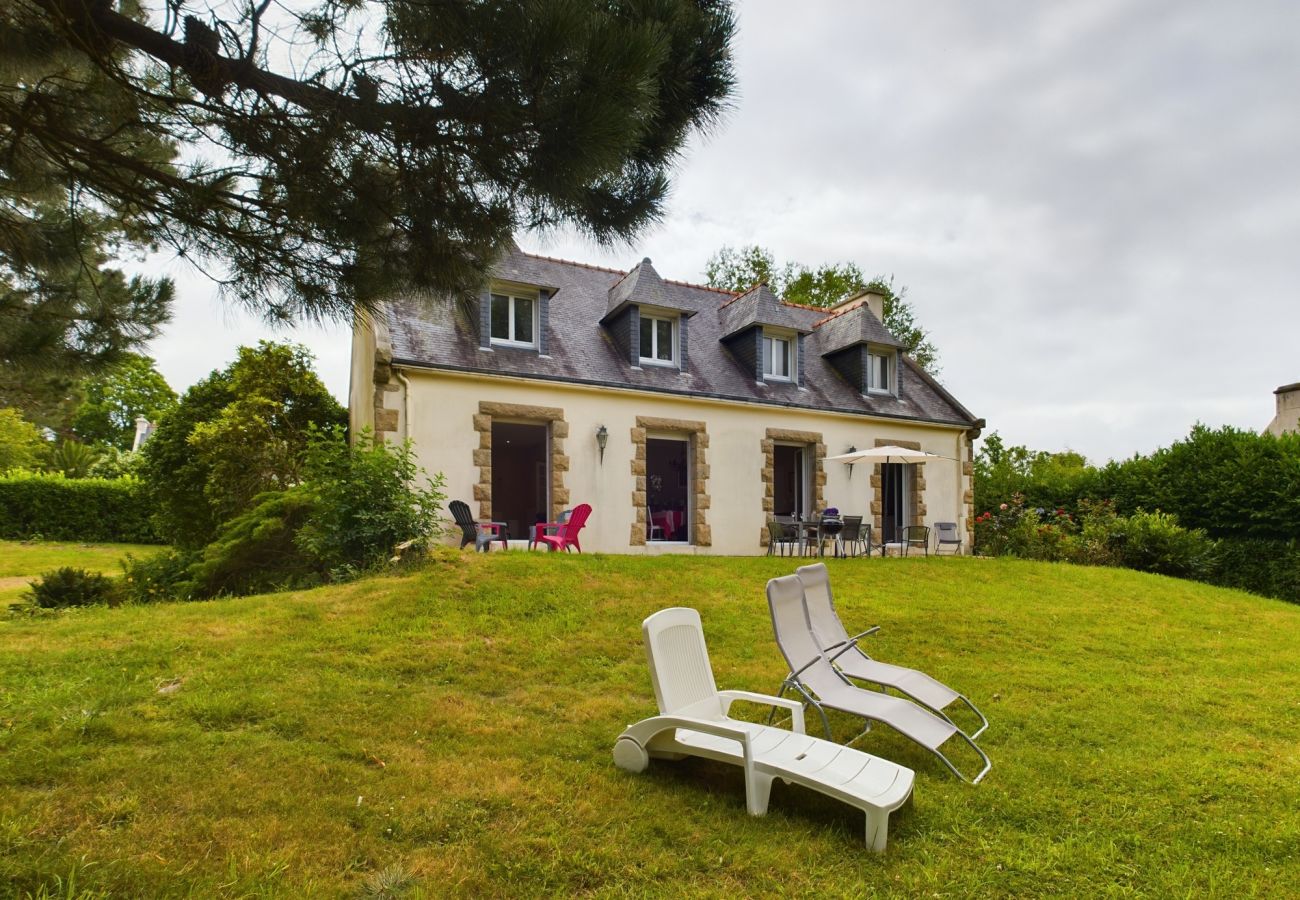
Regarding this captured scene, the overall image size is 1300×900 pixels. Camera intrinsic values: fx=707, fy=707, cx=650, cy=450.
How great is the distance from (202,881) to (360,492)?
6.47m

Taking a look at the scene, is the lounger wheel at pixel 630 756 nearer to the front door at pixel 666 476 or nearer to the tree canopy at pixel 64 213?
the tree canopy at pixel 64 213

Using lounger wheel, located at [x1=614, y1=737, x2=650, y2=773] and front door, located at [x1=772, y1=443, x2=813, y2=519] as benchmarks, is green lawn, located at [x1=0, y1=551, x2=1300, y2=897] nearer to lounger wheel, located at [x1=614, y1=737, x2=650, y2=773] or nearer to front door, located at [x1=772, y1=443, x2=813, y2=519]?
lounger wheel, located at [x1=614, y1=737, x2=650, y2=773]

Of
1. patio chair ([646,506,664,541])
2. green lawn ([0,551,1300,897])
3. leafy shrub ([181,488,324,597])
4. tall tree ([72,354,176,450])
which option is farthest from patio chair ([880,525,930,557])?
tall tree ([72,354,176,450])

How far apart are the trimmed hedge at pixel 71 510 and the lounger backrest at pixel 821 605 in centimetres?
1835

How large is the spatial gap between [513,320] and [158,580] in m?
6.71

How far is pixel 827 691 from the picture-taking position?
4359 millimetres

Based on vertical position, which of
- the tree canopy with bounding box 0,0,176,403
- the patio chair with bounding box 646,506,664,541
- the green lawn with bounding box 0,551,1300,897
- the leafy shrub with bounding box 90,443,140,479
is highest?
the tree canopy with bounding box 0,0,176,403

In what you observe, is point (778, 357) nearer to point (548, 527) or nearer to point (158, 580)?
point (548, 527)

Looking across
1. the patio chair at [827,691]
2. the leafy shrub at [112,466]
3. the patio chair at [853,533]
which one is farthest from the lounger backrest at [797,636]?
the leafy shrub at [112,466]

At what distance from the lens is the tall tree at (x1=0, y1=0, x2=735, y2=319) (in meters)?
2.74

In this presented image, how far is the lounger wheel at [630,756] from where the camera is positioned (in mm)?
3768

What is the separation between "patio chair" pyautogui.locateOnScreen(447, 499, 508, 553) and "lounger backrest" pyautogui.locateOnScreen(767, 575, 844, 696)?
6.67m

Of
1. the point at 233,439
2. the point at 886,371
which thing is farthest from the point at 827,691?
the point at 886,371

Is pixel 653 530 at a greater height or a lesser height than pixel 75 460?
lesser
